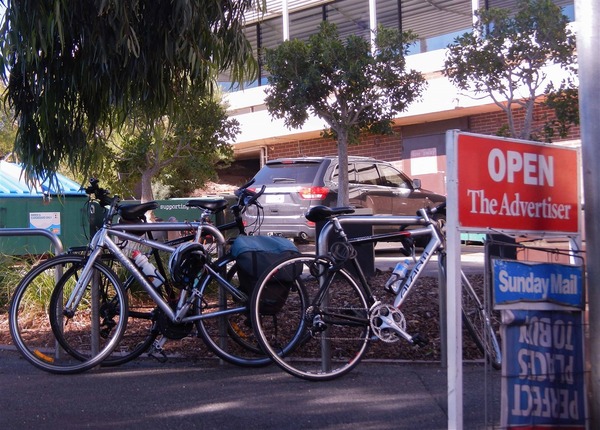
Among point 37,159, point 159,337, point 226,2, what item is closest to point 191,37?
point 226,2

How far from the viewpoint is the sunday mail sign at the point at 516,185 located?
362cm

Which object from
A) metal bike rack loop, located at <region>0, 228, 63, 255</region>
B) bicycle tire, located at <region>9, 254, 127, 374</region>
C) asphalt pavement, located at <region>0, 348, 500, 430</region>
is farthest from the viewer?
metal bike rack loop, located at <region>0, 228, 63, 255</region>

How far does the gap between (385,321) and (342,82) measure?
868cm

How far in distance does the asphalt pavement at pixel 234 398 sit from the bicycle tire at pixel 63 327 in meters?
0.13

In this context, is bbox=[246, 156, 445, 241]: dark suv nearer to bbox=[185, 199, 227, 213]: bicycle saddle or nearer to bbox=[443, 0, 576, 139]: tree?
bbox=[443, 0, 576, 139]: tree

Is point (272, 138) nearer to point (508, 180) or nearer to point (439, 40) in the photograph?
point (439, 40)

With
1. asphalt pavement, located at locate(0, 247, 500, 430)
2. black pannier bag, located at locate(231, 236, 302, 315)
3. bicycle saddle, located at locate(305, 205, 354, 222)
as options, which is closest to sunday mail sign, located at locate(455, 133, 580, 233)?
asphalt pavement, located at locate(0, 247, 500, 430)

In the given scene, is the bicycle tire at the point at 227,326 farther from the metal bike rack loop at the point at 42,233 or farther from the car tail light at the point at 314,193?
the car tail light at the point at 314,193

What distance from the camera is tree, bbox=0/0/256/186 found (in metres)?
5.59

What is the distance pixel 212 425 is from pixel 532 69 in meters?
9.11

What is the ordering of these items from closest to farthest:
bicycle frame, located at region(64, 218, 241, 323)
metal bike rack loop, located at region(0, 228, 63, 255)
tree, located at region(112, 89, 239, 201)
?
bicycle frame, located at region(64, 218, 241, 323) < metal bike rack loop, located at region(0, 228, 63, 255) < tree, located at region(112, 89, 239, 201)

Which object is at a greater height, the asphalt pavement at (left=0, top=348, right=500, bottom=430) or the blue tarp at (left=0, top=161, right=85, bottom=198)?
the blue tarp at (left=0, top=161, right=85, bottom=198)

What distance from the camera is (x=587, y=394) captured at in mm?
3867

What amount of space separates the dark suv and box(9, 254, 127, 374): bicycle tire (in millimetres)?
5835
